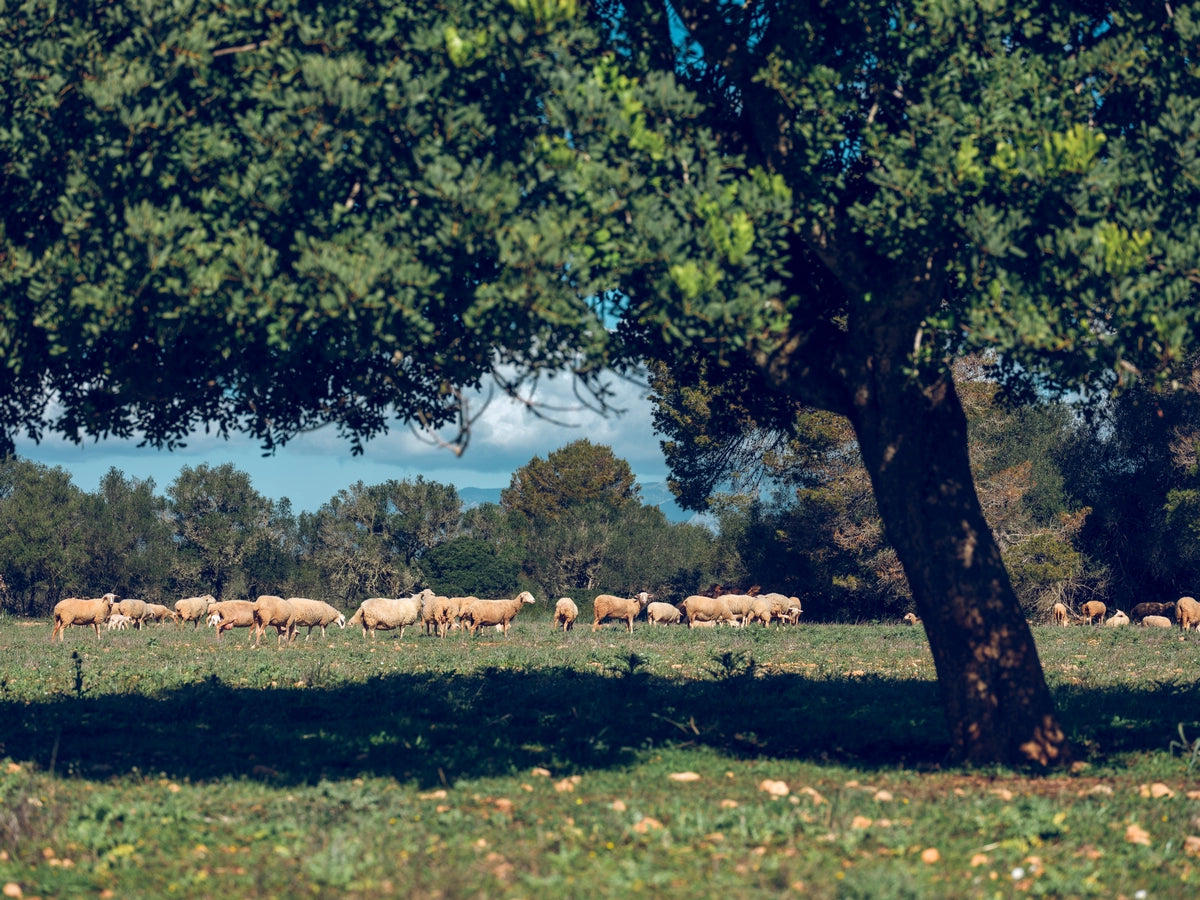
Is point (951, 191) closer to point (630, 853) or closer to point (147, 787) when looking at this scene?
point (630, 853)

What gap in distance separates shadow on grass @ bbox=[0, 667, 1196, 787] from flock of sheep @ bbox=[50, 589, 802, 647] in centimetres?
1603

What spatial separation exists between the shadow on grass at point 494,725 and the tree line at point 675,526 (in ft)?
61.3

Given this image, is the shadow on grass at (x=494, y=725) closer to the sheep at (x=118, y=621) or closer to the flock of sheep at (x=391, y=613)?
the flock of sheep at (x=391, y=613)

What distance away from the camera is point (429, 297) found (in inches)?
394

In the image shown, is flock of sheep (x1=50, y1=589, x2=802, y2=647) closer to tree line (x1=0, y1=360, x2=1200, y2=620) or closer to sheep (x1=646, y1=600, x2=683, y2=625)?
sheep (x1=646, y1=600, x2=683, y2=625)

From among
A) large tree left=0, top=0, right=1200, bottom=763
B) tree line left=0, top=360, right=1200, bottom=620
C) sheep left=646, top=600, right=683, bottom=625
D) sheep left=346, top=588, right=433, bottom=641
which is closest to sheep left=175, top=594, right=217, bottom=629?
sheep left=346, top=588, right=433, bottom=641

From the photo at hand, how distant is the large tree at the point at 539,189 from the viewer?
9.33m

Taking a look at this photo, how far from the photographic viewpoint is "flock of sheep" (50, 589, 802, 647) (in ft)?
120

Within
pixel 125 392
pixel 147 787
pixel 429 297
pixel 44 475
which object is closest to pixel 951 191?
pixel 429 297

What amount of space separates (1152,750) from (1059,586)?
4413cm

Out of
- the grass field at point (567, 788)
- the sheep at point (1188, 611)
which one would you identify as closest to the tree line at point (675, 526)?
the sheep at point (1188, 611)

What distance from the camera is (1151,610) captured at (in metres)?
51.2

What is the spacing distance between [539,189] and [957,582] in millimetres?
6469

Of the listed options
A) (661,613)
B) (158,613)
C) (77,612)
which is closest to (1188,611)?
(661,613)
